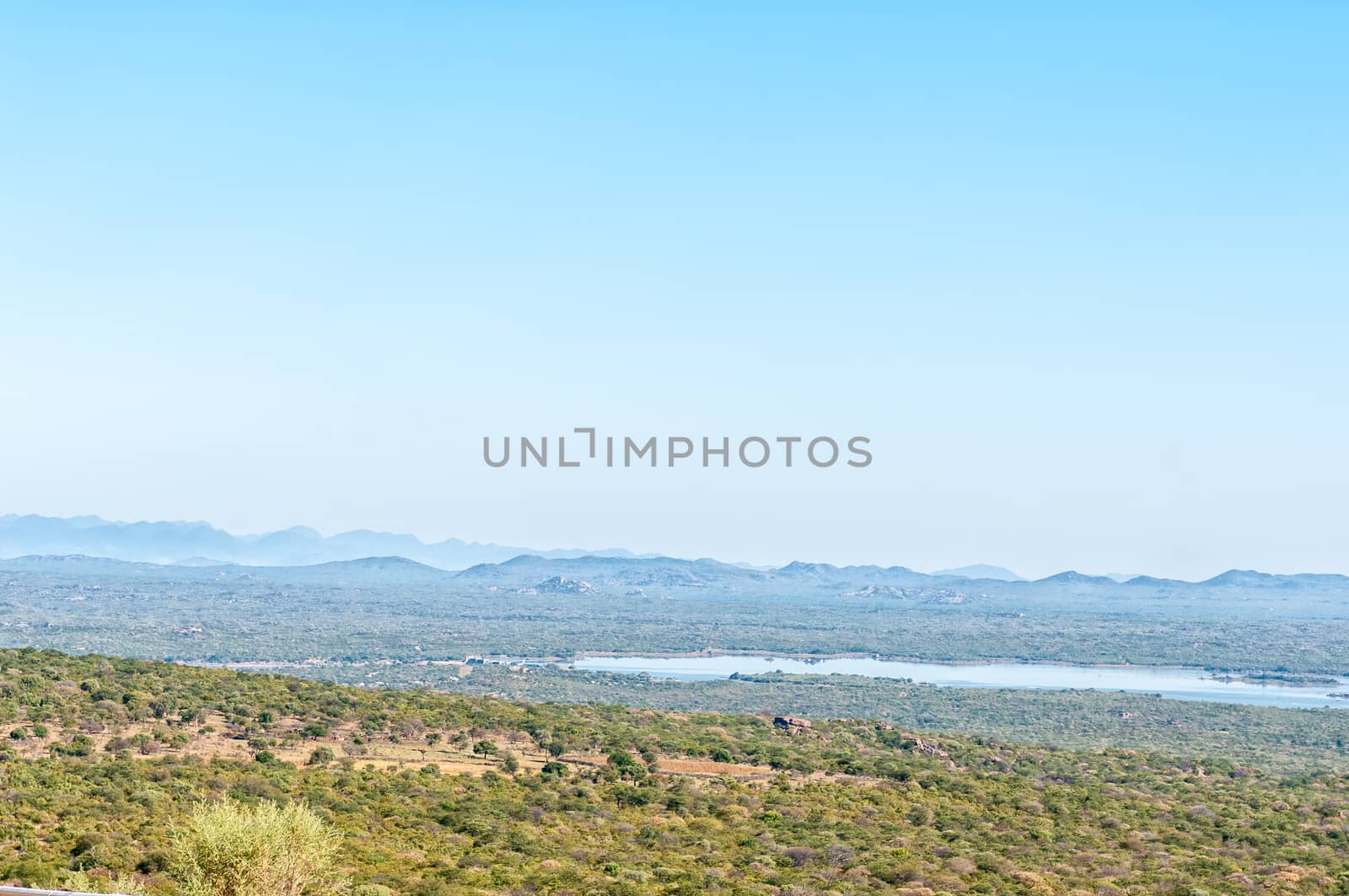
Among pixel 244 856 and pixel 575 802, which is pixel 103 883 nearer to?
pixel 244 856

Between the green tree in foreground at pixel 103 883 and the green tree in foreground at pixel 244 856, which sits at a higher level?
the green tree in foreground at pixel 244 856

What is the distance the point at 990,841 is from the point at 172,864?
2550 cm

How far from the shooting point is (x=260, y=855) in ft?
69.5

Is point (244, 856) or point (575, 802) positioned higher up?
point (244, 856)

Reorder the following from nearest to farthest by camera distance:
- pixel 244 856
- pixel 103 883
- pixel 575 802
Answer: pixel 244 856, pixel 103 883, pixel 575 802

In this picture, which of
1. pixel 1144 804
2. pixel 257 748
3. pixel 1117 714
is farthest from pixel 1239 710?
pixel 257 748

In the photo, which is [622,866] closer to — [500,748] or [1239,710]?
[500,748]

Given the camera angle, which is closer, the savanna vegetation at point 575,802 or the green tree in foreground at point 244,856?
the green tree in foreground at point 244,856

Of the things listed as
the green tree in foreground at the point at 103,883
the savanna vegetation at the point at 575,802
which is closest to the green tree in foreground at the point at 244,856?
the savanna vegetation at the point at 575,802

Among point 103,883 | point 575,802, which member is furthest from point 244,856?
point 575,802

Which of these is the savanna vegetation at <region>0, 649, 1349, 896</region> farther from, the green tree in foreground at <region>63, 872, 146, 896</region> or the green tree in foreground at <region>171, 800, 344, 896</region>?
the green tree in foreground at <region>171, 800, 344, 896</region>

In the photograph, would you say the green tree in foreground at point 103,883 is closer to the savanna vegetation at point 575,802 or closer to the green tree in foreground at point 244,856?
the savanna vegetation at point 575,802

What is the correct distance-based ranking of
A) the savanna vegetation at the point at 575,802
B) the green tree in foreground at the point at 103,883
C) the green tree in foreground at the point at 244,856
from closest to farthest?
the green tree in foreground at the point at 244,856, the green tree in foreground at the point at 103,883, the savanna vegetation at the point at 575,802

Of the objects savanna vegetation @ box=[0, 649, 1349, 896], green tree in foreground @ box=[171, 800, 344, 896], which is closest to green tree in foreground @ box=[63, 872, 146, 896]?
savanna vegetation @ box=[0, 649, 1349, 896]
